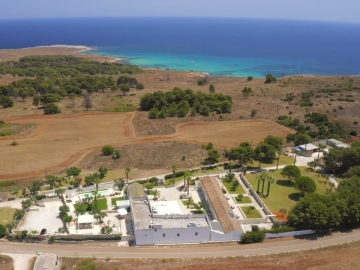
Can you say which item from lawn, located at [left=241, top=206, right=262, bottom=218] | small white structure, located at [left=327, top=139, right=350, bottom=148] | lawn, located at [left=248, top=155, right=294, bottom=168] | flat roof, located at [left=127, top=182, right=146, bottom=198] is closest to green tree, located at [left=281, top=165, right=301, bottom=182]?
lawn, located at [left=248, top=155, right=294, bottom=168]

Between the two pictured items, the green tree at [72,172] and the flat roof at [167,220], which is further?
the green tree at [72,172]

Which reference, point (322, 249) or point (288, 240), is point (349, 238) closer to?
point (322, 249)

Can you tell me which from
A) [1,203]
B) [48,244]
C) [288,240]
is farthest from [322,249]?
[1,203]

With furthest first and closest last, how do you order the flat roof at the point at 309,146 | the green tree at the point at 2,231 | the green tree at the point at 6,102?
the green tree at the point at 6,102, the flat roof at the point at 309,146, the green tree at the point at 2,231

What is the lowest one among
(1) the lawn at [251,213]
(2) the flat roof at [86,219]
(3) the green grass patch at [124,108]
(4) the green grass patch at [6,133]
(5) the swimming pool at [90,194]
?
(3) the green grass patch at [124,108]

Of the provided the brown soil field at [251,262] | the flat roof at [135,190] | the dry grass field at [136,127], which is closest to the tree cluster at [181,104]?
the dry grass field at [136,127]

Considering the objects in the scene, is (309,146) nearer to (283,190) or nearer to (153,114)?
(283,190)

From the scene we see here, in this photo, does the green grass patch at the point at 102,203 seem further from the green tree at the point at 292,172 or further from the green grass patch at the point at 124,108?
the green grass patch at the point at 124,108

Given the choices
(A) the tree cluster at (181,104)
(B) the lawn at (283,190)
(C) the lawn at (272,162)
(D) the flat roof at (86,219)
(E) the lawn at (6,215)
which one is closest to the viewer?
(D) the flat roof at (86,219)
